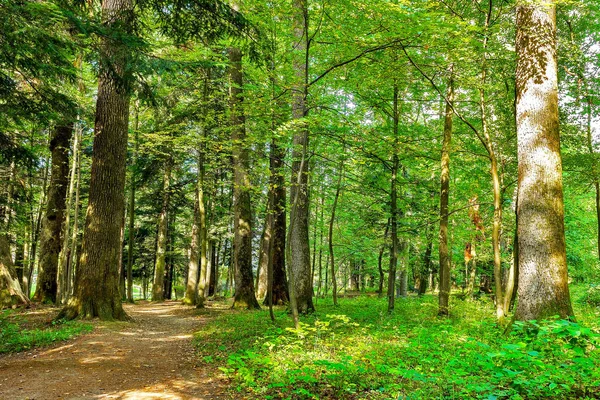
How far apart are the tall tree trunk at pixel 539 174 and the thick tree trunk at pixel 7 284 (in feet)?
A: 44.6

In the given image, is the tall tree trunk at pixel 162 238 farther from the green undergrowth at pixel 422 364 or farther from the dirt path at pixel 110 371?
the green undergrowth at pixel 422 364

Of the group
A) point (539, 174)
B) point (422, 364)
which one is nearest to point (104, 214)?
point (422, 364)

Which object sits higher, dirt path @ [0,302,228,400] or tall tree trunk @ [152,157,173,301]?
tall tree trunk @ [152,157,173,301]

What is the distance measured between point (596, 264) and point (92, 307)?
1903 centimetres

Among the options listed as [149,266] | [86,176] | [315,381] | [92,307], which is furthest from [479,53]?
[149,266]

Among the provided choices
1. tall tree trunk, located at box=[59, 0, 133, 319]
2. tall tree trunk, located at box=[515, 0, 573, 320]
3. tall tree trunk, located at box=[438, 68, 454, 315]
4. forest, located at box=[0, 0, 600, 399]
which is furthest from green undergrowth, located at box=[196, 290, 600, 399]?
tall tree trunk, located at box=[59, 0, 133, 319]

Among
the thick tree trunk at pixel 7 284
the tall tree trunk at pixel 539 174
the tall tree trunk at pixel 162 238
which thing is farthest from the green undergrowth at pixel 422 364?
the tall tree trunk at pixel 162 238

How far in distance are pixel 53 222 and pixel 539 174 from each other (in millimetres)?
14884

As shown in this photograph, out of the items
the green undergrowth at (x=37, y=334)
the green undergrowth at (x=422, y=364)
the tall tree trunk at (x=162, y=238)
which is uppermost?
the tall tree trunk at (x=162, y=238)

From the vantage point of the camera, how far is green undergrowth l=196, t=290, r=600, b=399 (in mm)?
3355

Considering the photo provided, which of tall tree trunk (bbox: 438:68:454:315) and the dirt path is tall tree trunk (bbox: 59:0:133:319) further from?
tall tree trunk (bbox: 438:68:454:315)

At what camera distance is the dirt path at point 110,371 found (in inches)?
174

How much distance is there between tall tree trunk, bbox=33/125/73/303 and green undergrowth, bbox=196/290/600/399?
9.21m

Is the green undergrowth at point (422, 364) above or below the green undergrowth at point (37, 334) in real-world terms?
above
